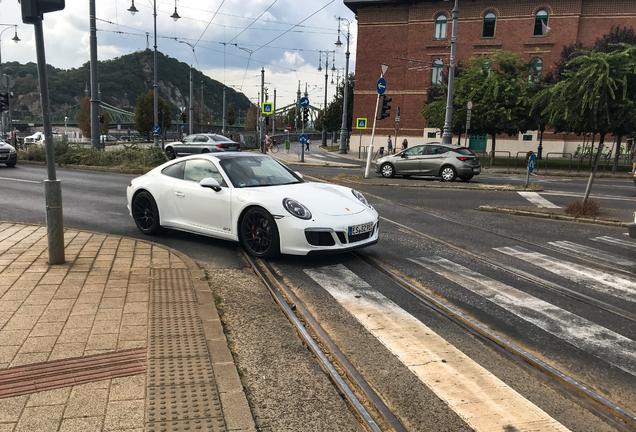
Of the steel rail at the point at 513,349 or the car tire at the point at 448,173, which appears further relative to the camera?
the car tire at the point at 448,173

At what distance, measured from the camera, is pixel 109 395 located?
3217 mm

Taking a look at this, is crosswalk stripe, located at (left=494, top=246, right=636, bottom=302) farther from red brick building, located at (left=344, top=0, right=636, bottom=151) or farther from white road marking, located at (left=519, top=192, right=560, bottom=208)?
red brick building, located at (left=344, top=0, right=636, bottom=151)

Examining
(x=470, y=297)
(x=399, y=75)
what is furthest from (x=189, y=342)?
(x=399, y=75)

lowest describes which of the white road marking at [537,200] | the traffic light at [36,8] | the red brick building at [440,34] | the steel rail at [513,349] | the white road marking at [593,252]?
the steel rail at [513,349]

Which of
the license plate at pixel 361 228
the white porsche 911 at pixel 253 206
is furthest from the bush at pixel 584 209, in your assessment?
the license plate at pixel 361 228

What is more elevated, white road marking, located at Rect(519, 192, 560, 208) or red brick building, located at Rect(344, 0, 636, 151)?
red brick building, located at Rect(344, 0, 636, 151)

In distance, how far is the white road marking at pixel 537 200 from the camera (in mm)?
13491

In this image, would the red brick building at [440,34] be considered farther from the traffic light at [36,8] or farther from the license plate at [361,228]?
the traffic light at [36,8]

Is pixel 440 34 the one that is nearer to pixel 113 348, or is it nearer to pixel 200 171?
pixel 200 171

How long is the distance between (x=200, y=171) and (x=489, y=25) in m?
47.7

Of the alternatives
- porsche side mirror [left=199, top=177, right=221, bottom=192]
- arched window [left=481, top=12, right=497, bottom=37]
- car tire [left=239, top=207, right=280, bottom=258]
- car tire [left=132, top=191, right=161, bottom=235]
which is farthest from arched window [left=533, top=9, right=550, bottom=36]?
car tire [left=239, top=207, right=280, bottom=258]

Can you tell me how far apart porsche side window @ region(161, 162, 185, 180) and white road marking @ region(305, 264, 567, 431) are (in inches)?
135

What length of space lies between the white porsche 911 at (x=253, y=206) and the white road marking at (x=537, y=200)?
25.9 ft

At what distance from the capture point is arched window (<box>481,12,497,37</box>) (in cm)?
4819
